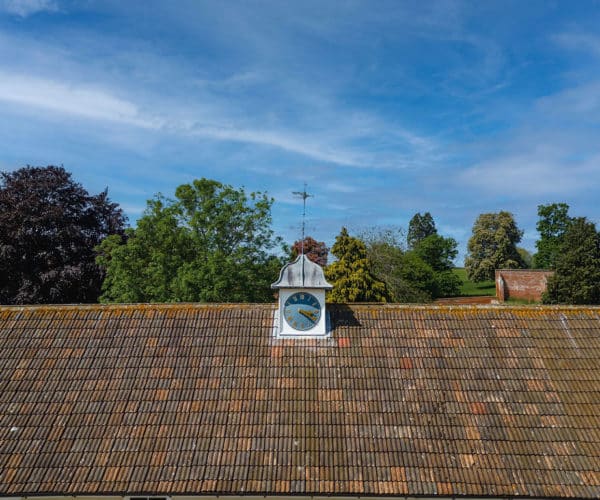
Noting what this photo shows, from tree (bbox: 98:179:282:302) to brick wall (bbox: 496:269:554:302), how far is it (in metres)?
26.9

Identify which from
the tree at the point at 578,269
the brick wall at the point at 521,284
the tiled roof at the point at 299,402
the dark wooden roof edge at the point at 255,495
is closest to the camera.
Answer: the dark wooden roof edge at the point at 255,495

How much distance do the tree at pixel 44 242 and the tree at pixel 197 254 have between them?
2.67m

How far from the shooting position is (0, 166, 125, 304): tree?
→ 23.8 m

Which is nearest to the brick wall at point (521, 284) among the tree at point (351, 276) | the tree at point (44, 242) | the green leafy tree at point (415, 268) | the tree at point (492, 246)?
the green leafy tree at point (415, 268)

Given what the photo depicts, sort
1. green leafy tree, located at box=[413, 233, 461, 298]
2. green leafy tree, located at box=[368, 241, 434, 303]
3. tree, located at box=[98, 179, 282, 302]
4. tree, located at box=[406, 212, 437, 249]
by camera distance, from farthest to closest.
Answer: tree, located at box=[406, 212, 437, 249] < green leafy tree, located at box=[413, 233, 461, 298] < green leafy tree, located at box=[368, 241, 434, 303] < tree, located at box=[98, 179, 282, 302]

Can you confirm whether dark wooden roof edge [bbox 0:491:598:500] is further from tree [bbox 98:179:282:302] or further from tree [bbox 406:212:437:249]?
tree [bbox 406:212:437:249]

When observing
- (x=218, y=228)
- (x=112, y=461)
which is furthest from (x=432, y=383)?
(x=218, y=228)

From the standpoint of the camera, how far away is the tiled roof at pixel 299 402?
8211 millimetres

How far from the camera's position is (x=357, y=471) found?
8234mm

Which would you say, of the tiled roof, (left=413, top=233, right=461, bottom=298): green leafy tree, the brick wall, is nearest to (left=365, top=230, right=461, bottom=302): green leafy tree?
(left=413, top=233, right=461, bottom=298): green leafy tree

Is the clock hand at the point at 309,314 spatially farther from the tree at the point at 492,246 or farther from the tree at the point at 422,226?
the tree at the point at 422,226

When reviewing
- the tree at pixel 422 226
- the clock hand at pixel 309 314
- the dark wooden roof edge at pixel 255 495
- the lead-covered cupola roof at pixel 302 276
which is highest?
the tree at pixel 422 226

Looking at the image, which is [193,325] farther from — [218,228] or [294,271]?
[218,228]

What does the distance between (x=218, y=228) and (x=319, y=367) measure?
13.4m
